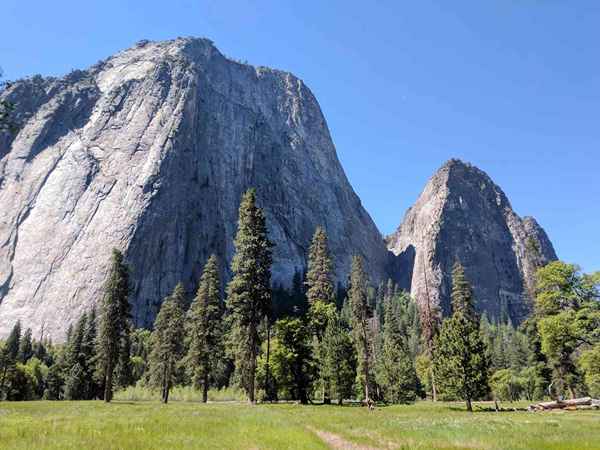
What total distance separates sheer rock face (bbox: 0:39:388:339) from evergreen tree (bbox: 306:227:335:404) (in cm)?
9820

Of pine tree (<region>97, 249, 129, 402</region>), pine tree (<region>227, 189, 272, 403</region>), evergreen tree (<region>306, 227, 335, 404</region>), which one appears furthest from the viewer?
evergreen tree (<region>306, 227, 335, 404</region>)

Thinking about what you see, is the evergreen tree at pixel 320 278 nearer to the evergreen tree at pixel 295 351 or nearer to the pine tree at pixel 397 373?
the evergreen tree at pixel 295 351

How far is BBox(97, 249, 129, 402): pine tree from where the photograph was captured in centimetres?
4634

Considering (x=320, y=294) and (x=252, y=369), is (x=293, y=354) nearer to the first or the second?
(x=320, y=294)

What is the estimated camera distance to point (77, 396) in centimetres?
6981

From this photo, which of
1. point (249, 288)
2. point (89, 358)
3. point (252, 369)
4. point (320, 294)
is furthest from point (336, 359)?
point (89, 358)

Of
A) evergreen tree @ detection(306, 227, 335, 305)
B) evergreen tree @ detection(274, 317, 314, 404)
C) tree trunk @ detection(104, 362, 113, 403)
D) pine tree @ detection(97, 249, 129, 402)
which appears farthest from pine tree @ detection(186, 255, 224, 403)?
evergreen tree @ detection(306, 227, 335, 305)

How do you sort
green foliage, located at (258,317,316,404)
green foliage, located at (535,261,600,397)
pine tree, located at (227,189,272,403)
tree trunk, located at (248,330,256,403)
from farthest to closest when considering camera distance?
1. green foliage, located at (258,317,316,404)
2. pine tree, located at (227,189,272,403)
3. tree trunk, located at (248,330,256,403)
4. green foliage, located at (535,261,600,397)

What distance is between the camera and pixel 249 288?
119 ft

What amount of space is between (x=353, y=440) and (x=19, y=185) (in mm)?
179136

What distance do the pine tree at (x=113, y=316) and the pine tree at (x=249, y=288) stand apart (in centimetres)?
1588

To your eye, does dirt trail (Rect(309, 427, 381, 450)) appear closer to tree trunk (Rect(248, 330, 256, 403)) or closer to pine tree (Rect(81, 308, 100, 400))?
tree trunk (Rect(248, 330, 256, 403))

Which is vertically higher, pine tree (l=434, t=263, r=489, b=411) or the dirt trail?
pine tree (l=434, t=263, r=489, b=411)

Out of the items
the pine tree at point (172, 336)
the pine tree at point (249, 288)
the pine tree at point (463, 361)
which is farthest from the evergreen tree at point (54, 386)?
the pine tree at point (463, 361)
